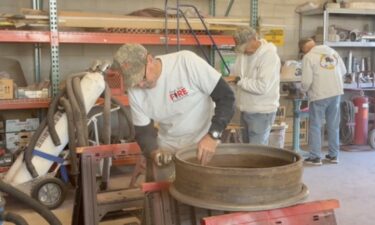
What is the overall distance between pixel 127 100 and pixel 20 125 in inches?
44.1

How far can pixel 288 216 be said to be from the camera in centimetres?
170

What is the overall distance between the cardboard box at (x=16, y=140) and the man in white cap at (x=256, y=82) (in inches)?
85.7

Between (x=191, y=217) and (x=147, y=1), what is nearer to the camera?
(x=191, y=217)

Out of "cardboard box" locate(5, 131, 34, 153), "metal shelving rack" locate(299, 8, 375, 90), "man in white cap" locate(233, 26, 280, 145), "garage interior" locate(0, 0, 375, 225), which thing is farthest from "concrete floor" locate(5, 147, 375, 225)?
"metal shelving rack" locate(299, 8, 375, 90)

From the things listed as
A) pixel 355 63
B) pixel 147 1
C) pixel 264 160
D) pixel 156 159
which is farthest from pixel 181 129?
pixel 355 63

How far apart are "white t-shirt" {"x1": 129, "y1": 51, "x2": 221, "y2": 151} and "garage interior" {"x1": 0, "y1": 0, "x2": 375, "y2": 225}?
0.34m

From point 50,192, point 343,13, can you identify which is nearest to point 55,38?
point 50,192

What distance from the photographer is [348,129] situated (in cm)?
625

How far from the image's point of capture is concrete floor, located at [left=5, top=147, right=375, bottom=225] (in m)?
3.63

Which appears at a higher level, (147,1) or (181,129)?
(147,1)

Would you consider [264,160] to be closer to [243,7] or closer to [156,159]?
[156,159]

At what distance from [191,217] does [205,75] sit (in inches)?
27.4

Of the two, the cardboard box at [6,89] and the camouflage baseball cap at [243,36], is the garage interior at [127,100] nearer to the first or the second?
the cardboard box at [6,89]

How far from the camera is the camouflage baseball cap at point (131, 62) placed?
6.72ft
